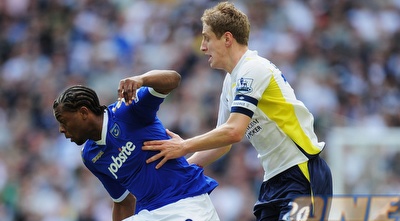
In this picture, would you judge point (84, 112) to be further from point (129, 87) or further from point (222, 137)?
point (222, 137)

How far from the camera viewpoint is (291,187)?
22.5ft

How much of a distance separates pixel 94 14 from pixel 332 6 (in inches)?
177

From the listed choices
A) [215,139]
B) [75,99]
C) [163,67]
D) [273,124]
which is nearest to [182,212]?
[215,139]

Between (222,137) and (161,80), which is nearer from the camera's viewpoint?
(222,137)

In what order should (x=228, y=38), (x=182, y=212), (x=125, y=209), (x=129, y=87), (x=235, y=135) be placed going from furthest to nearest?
1. (x=125, y=209)
2. (x=228, y=38)
3. (x=182, y=212)
4. (x=235, y=135)
5. (x=129, y=87)

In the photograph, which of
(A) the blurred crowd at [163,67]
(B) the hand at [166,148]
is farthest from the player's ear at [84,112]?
(A) the blurred crowd at [163,67]

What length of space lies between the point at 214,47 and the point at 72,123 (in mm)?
1205

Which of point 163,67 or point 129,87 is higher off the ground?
point 163,67

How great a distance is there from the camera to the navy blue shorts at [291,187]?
22.5 feet

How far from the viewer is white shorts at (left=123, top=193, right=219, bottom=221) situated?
265 inches

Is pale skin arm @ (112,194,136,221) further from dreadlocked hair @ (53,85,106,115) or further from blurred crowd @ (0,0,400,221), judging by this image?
blurred crowd @ (0,0,400,221)

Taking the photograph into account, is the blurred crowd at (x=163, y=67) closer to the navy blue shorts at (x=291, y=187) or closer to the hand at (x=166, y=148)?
the navy blue shorts at (x=291, y=187)

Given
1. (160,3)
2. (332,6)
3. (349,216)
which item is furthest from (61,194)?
(349,216)

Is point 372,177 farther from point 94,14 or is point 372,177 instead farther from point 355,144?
point 94,14
